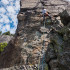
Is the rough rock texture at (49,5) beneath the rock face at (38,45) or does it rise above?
above

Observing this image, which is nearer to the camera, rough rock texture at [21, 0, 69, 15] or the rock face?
the rock face

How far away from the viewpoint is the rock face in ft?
22.5

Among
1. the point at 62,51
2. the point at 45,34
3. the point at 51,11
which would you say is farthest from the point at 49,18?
the point at 62,51

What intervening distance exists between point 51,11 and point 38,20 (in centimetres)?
164

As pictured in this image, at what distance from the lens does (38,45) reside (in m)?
8.70

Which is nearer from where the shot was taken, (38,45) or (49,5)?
(38,45)

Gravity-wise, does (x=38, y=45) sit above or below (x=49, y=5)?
below

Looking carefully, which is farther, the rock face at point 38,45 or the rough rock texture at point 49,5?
the rough rock texture at point 49,5

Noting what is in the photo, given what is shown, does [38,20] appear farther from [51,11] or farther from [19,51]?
[19,51]

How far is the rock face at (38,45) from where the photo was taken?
22.5ft

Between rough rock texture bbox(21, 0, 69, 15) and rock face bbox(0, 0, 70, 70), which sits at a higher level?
rough rock texture bbox(21, 0, 69, 15)

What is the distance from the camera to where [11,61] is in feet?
29.8

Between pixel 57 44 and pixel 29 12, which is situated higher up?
pixel 29 12

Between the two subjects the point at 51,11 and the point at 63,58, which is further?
the point at 51,11
